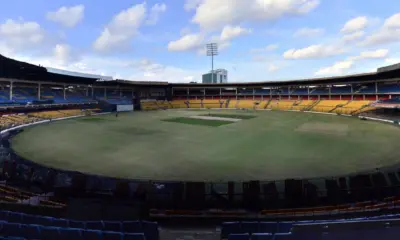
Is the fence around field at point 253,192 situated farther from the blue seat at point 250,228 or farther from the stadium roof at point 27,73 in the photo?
the stadium roof at point 27,73

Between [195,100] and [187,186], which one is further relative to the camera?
[195,100]

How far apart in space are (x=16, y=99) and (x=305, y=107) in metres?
59.6

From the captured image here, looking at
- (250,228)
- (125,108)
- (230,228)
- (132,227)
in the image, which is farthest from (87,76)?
(250,228)

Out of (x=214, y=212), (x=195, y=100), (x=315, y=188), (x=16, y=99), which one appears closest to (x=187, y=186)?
(x=214, y=212)

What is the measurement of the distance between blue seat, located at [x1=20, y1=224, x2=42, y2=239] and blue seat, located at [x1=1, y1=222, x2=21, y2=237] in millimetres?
102

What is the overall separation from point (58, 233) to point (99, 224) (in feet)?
4.32

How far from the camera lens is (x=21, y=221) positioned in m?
7.45

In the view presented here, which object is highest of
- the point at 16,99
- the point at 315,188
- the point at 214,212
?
the point at 16,99

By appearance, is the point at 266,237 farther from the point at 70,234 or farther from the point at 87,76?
the point at 87,76

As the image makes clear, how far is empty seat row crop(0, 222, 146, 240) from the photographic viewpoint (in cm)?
576

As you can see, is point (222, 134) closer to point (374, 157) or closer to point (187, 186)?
point (374, 157)

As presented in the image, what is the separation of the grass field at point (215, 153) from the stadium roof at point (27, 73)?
15447 mm

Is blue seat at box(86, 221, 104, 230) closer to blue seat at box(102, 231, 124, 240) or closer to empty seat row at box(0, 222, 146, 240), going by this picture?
empty seat row at box(0, 222, 146, 240)

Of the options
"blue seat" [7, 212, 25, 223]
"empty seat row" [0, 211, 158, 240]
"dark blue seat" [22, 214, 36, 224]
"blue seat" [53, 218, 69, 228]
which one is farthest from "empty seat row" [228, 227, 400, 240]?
"blue seat" [7, 212, 25, 223]
